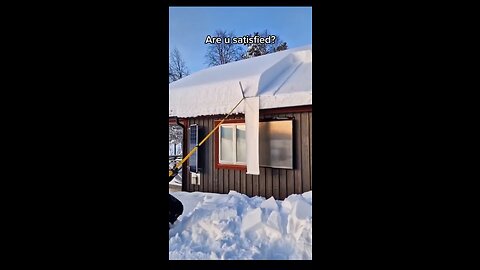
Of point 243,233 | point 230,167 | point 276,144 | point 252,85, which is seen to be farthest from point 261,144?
point 243,233

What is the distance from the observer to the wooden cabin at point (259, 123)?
270cm

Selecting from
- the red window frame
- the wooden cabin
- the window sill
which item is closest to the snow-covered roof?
the wooden cabin

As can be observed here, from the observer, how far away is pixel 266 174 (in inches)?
115

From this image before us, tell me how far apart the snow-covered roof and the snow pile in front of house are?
44.5 inches

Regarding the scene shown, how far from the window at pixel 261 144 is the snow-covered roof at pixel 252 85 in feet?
0.71

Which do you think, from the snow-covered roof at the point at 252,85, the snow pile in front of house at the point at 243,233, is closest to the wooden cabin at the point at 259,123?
the snow-covered roof at the point at 252,85

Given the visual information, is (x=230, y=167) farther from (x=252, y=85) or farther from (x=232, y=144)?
Answer: (x=252, y=85)

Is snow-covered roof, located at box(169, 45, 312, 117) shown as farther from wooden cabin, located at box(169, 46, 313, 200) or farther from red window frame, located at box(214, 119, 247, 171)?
red window frame, located at box(214, 119, 247, 171)

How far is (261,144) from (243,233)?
122cm
